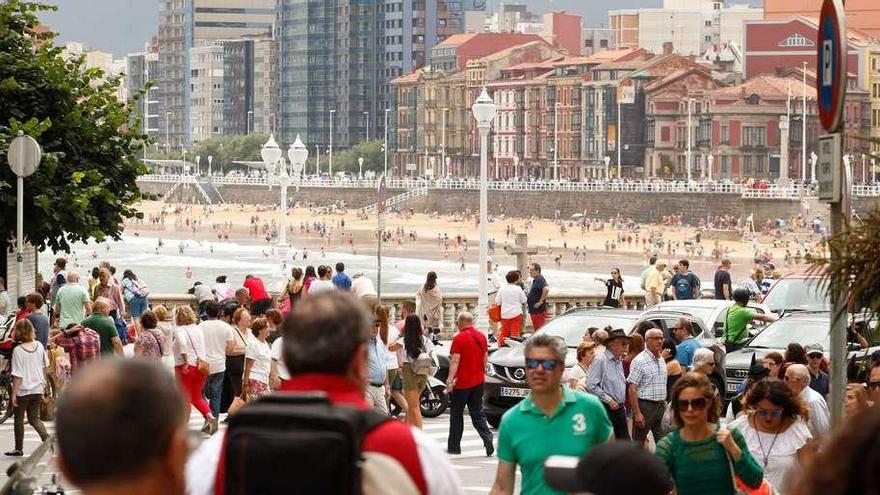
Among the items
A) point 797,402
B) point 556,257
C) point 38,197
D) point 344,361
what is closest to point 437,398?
point 38,197

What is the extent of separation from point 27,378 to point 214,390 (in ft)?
8.40

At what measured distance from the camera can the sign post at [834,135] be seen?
7352mm

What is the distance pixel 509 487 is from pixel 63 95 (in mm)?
18638

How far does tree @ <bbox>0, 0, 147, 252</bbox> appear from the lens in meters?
23.6

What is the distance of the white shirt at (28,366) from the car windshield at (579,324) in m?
6.39

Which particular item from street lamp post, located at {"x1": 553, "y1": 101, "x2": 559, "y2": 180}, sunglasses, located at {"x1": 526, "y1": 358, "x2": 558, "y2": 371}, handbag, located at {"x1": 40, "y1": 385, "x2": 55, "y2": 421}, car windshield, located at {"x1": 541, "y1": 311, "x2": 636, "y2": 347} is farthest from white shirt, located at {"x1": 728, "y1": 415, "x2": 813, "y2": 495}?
street lamp post, located at {"x1": 553, "y1": 101, "x2": 559, "y2": 180}

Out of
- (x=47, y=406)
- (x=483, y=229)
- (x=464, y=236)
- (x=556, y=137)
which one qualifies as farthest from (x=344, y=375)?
(x=556, y=137)

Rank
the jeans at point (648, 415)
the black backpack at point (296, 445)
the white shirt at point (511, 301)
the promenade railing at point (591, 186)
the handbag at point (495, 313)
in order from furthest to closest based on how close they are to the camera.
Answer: the promenade railing at point (591, 186) → the handbag at point (495, 313) → the white shirt at point (511, 301) → the jeans at point (648, 415) → the black backpack at point (296, 445)

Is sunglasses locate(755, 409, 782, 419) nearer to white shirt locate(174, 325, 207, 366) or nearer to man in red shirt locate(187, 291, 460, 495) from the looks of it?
man in red shirt locate(187, 291, 460, 495)

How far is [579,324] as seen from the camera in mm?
21062

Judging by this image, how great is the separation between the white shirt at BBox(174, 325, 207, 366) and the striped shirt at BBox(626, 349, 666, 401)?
3.99 meters

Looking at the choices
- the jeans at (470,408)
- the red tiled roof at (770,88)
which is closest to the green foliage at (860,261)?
the jeans at (470,408)

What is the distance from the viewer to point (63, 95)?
24.9 m

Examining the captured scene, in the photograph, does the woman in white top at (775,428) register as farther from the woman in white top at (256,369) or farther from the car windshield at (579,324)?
the car windshield at (579,324)
